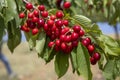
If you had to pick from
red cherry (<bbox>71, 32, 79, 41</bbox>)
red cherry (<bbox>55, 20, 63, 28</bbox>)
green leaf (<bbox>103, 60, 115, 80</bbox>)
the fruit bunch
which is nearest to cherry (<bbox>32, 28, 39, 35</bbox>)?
the fruit bunch

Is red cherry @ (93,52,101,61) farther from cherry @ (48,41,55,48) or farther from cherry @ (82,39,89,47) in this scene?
cherry @ (48,41,55,48)

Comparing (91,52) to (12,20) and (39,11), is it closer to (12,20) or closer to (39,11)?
(39,11)

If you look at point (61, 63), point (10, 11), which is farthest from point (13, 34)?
point (61, 63)

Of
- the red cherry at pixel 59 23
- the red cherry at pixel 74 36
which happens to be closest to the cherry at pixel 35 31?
the red cherry at pixel 59 23

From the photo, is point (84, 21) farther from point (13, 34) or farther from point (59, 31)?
point (13, 34)

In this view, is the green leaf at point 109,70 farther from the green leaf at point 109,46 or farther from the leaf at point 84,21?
the leaf at point 84,21

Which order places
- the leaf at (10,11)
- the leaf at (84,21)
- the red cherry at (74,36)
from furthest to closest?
the leaf at (10,11) < the leaf at (84,21) < the red cherry at (74,36)

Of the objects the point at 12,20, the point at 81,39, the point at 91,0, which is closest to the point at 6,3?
the point at 12,20
